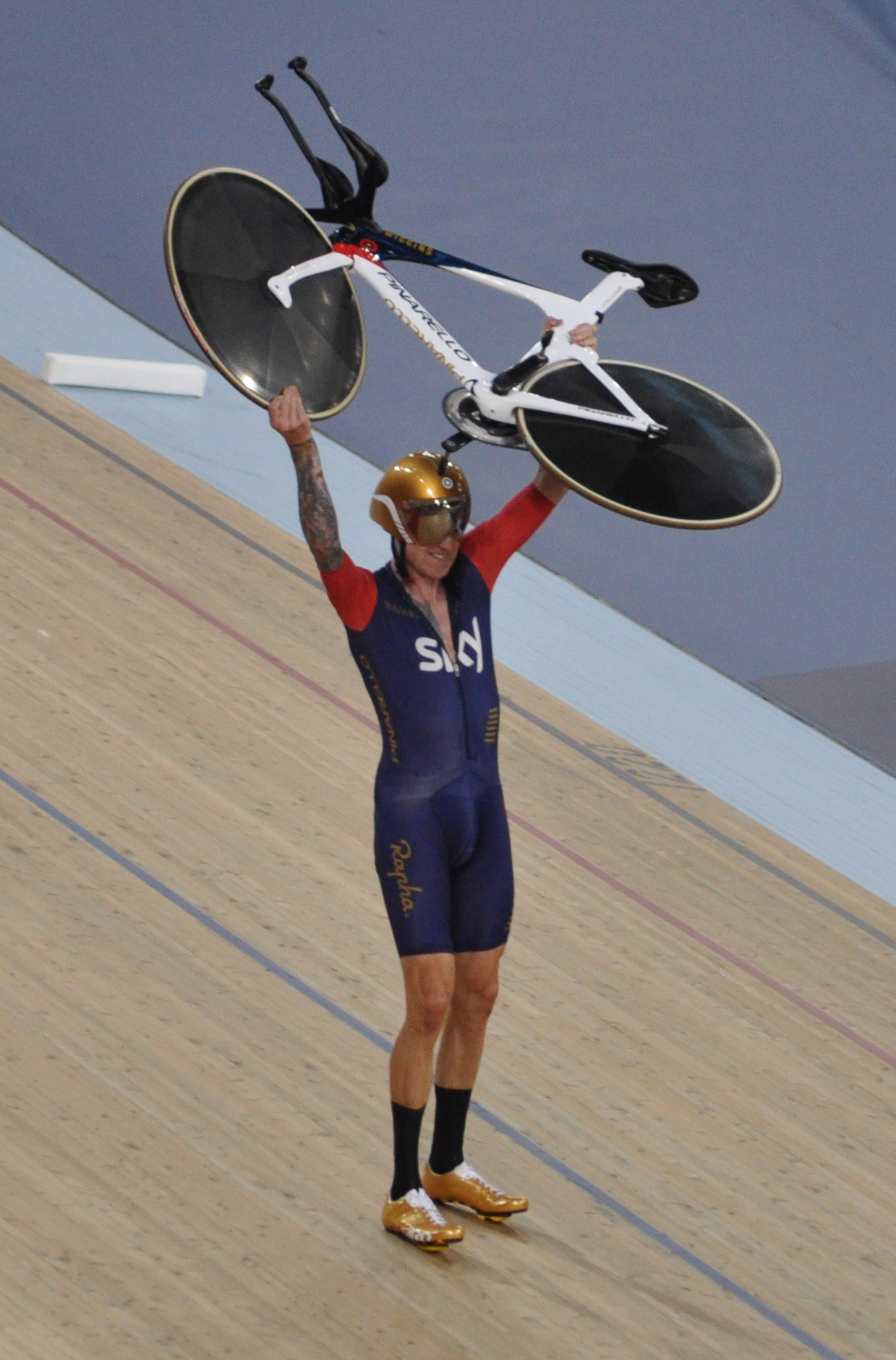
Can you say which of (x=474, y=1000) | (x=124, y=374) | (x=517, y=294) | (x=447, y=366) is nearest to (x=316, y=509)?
(x=447, y=366)

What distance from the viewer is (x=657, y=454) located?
322 centimetres

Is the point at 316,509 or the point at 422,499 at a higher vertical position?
the point at 422,499

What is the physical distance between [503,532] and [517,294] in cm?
54

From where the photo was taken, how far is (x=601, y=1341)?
3.60 meters

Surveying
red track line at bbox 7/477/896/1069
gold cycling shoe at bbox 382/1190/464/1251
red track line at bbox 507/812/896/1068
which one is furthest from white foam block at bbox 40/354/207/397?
gold cycling shoe at bbox 382/1190/464/1251

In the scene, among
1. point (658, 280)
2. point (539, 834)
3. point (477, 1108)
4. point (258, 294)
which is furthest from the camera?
point (539, 834)

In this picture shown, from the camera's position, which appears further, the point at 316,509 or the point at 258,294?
the point at 316,509

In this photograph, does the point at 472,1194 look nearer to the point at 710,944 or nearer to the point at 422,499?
the point at 422,499

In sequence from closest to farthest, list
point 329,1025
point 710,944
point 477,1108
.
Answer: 1. point 477,1108
2. point 329,1025
3. point 710,944

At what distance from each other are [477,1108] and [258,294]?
2.20m

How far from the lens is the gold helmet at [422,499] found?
3572 mm

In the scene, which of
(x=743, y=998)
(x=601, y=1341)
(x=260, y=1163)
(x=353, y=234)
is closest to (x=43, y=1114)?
(x=260, y=1163)

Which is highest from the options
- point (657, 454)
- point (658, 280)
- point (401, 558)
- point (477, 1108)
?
point (658, 280)

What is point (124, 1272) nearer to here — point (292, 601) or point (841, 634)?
point (292, 601)
